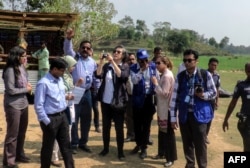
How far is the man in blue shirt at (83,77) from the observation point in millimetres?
6266

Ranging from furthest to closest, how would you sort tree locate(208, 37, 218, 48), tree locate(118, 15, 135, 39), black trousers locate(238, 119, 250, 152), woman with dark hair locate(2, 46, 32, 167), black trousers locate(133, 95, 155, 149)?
tree locate(208, 37, 218, 48) < tree locate(118, 15, 135, 39) < black trousers locate(133, 95, 155, 149) < woman with dark hair locate(2, 46, 32, 167) < black trousers locate(238, 119, 250, 152)

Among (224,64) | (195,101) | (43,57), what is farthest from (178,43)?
(195,101)

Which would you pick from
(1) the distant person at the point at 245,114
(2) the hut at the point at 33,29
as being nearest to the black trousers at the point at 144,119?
(1) the distant person at the point at 245,114

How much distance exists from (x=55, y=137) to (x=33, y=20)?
9.20 meters

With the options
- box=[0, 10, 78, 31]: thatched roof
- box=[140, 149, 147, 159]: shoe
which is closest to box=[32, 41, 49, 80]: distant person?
box=[0, 10, 78, 31]: thatched roof

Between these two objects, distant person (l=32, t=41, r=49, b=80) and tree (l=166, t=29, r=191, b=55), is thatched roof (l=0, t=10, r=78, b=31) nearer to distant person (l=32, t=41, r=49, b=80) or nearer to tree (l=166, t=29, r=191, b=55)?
distant person (l=32, t=41, r=49, b=80)

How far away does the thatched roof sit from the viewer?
12523 millimetres

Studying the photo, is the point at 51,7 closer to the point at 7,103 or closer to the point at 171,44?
the point at 7,103

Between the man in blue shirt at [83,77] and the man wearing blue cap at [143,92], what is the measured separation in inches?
29.6

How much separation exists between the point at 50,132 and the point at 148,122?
6.65 feet

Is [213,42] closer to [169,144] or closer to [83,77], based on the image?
[83,77]

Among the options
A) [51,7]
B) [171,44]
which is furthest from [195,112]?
[171,44]

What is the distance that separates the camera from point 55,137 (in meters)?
4.82

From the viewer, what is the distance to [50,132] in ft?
15.4
